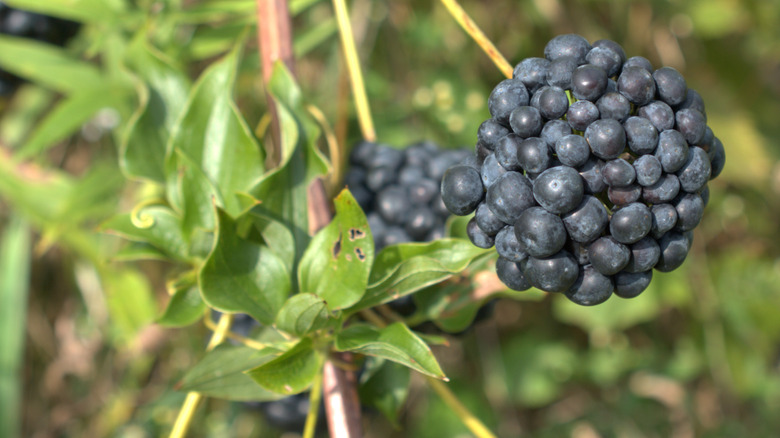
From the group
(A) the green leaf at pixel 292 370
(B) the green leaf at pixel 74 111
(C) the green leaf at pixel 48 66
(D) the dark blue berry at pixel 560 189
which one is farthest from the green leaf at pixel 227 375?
(C) the green leaf at pixel 48 66

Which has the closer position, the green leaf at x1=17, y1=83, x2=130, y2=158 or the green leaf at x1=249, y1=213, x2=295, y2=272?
the green leaf at x1=249, y1=213, x2=295, y2=272

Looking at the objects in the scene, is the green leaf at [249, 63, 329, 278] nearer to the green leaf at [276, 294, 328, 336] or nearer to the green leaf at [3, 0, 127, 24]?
the green leaf at [276, 294, 328, 336]

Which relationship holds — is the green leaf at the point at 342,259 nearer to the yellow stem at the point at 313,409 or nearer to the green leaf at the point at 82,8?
the yellow stem at the point at 313,409

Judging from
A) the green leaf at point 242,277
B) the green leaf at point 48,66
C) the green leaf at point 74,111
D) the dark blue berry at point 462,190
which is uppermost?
the green leaf at point 48,66

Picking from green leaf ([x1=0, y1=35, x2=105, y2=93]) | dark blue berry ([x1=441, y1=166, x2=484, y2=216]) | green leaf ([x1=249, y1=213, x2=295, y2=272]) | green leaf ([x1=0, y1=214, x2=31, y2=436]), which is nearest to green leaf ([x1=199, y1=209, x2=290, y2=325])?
green leaf ([x1=249, y1=213, x2=295, y2=272])

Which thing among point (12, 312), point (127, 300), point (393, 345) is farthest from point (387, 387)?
point (12, 312)

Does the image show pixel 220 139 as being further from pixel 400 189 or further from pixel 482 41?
pixel 482 41

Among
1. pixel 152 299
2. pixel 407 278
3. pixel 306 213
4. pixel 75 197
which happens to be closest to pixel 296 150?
pixel 306 213

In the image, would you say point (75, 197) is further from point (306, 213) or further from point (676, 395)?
point (676, 395)
